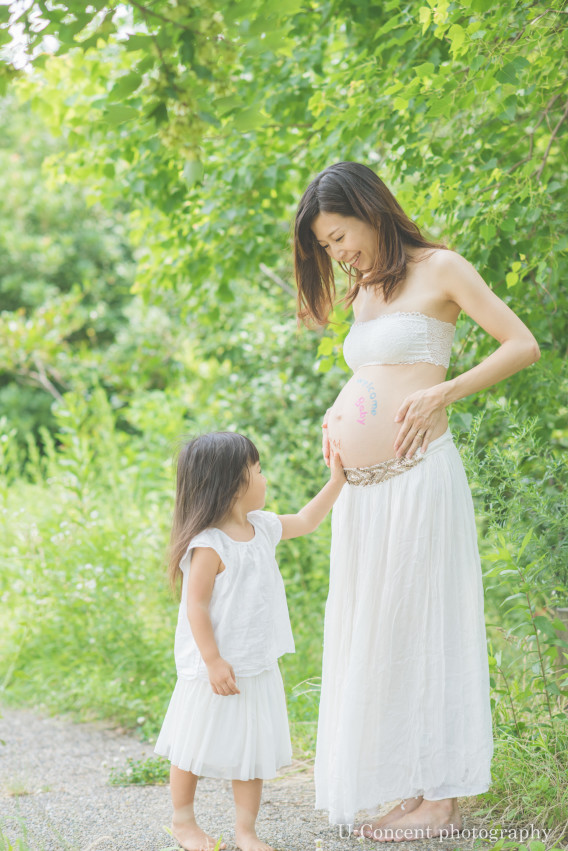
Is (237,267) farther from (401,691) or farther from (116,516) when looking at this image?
(401,691)

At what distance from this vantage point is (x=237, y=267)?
4359mm

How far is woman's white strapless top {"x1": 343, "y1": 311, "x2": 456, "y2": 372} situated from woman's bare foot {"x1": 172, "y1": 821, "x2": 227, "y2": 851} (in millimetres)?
1423

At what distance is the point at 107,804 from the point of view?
2.91 metres

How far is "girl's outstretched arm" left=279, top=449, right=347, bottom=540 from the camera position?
94.8 inches

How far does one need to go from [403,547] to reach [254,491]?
47 cm

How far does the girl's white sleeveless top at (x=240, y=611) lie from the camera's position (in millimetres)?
2248

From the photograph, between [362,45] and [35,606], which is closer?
[362,45]

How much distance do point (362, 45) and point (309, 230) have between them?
1756mm

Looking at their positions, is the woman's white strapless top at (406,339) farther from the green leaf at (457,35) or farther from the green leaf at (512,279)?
the green leaf at (457,35)

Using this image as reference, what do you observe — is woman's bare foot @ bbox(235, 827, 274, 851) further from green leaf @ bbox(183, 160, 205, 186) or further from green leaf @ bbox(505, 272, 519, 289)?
green leaf @ bbox(505, 272, 519, 289)

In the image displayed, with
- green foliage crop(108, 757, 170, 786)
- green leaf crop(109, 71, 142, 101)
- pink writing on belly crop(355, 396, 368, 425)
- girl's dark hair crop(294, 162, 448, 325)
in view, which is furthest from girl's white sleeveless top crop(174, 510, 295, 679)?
green leaf crop(109, 71, 142, 101)

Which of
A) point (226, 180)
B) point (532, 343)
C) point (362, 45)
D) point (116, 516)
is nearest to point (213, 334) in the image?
point (116, 516)

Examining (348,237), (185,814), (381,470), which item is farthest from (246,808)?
(348,237)

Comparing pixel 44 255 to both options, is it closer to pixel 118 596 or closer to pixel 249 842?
pixel 118 596
